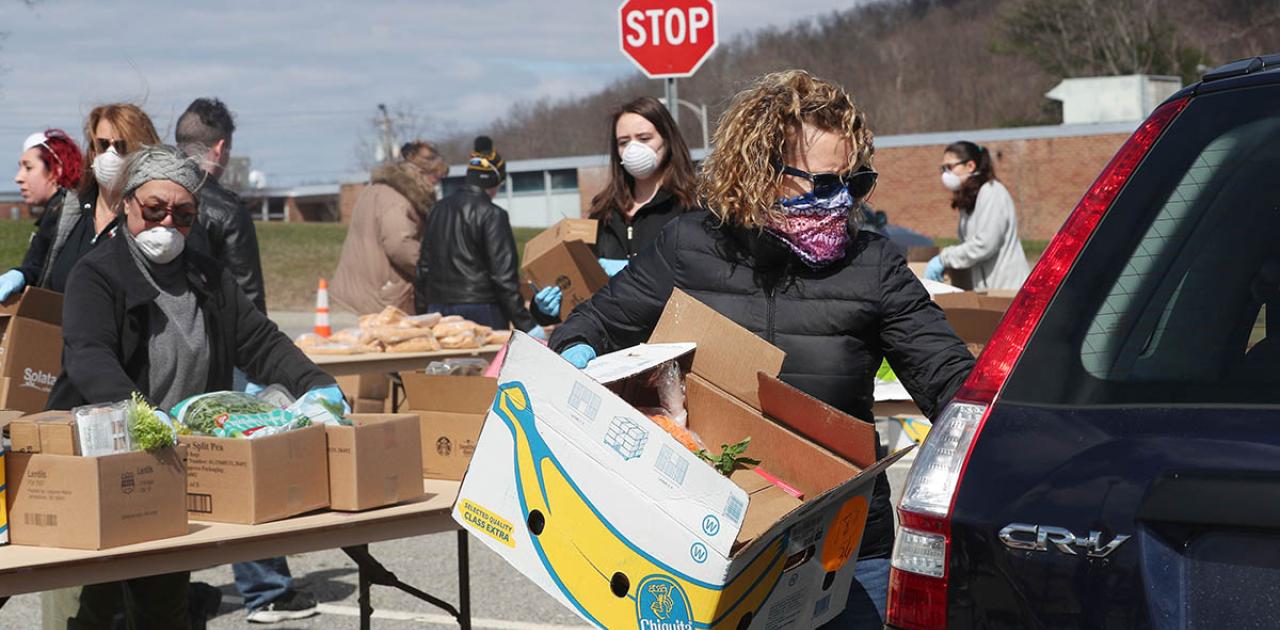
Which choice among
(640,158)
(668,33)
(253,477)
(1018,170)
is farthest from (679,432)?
(1018,170)

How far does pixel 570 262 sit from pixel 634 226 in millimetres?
428

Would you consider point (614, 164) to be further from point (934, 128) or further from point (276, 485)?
point (934, 128)

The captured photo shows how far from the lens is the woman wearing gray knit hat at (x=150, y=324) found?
407 cm

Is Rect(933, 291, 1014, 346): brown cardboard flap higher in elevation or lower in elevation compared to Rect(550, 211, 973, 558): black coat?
lower

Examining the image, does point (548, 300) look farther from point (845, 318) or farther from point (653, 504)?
point (653, 504)

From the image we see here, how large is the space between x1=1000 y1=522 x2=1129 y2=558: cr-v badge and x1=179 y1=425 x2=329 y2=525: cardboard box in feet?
7.28

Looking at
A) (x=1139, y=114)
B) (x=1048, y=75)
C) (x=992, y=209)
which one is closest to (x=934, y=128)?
(x=1048, y=75)

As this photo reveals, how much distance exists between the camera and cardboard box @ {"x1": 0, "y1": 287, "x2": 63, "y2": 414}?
5688 mm

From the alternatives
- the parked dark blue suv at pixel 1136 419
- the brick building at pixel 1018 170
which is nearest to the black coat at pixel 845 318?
the parked dark blue suv at pixel 1136 419

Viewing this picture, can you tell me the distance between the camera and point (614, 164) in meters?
6.10

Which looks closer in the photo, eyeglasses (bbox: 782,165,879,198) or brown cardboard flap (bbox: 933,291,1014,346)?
eyeglasses (bbox: 782,165,879,198)

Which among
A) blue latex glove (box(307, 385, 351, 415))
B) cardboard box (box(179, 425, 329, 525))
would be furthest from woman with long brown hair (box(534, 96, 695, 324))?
cardboard box (box(179, 425, 329, 525))

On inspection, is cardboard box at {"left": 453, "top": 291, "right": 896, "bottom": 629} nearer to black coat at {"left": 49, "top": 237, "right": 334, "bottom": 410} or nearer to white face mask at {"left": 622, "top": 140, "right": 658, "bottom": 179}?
black coat at {"left": 49, "top": 237, "right": 334, "bottom": 410}

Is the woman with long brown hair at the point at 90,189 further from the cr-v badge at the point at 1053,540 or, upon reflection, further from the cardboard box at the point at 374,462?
the cr-v badge at the point at 1053,540
